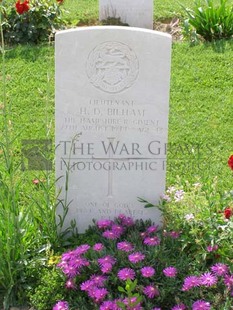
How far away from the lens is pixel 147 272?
12.2ft

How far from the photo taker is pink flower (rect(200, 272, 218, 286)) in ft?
12.0

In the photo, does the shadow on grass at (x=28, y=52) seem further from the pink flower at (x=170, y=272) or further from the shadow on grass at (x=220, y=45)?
the pink flower at (x=170, y=272)

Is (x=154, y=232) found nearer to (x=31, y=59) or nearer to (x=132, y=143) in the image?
(x=132, y=143)

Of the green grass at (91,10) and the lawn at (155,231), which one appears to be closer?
the lawn at (155,231)

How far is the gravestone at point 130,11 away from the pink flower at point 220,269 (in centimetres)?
547

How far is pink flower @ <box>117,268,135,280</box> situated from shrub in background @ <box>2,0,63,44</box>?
487 cm

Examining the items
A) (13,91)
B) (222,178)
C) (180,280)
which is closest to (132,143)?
(180,280)

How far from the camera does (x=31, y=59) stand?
7609mm

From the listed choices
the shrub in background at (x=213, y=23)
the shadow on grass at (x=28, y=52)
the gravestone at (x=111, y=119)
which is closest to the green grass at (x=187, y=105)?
the shadow on grass at (x=28, y=52)

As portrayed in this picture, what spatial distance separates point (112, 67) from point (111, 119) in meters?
0.33

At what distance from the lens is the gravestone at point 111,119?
4.04 m

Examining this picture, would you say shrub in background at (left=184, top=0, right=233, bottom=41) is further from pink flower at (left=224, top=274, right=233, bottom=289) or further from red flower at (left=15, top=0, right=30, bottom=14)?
pink flower at (left=224, top=274, right=233, bottom=289)

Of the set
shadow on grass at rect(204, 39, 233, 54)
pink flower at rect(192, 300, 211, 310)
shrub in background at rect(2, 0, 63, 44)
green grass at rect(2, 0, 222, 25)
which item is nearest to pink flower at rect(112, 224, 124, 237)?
pink flower at rect(192, 300, 211, 310)

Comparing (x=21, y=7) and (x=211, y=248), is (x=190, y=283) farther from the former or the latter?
(x=21, y=7)
